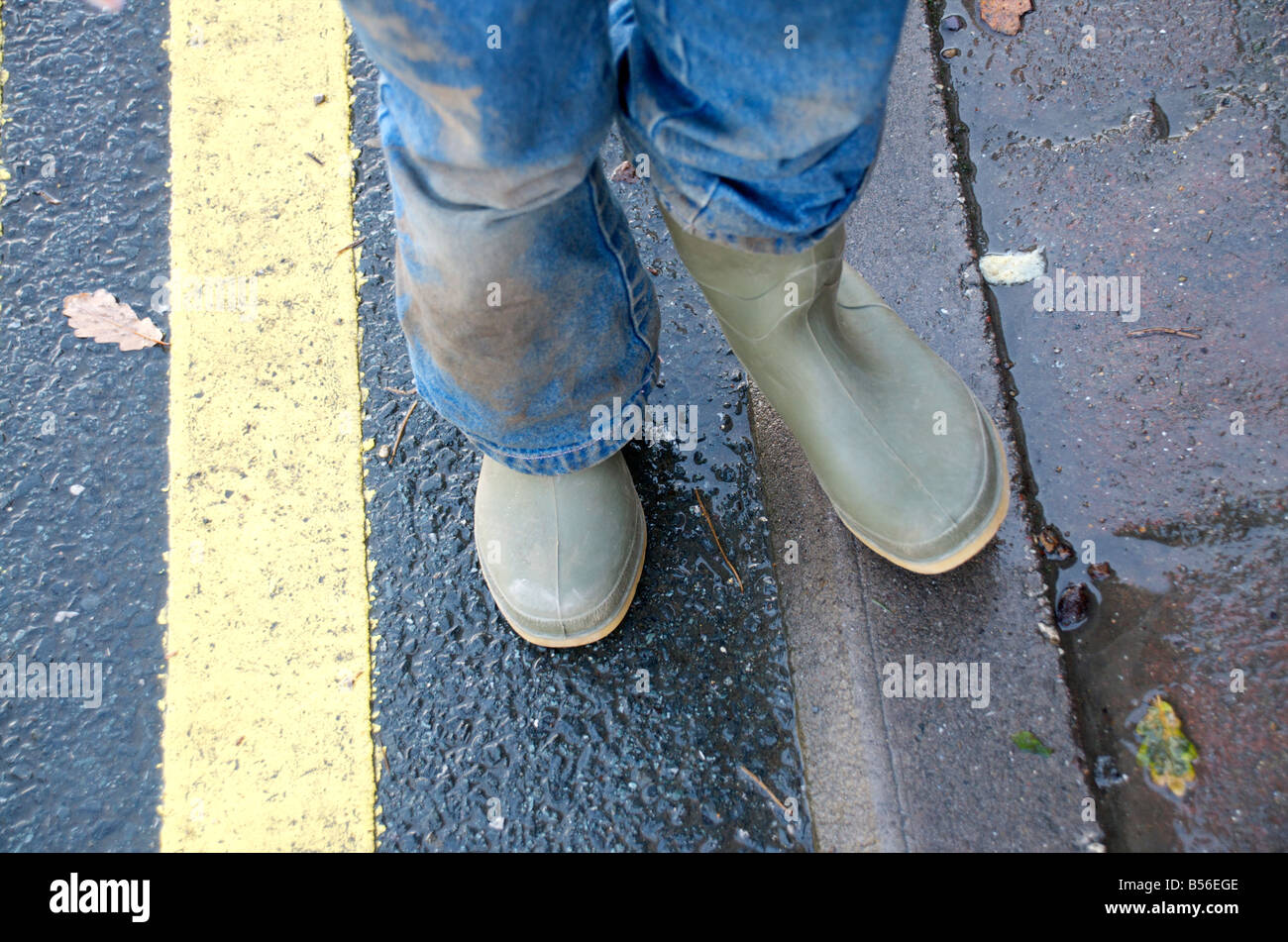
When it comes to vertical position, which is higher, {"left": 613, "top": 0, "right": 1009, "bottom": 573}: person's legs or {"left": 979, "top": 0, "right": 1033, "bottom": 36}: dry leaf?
{"left": 979, "top": 0, "right": 1033, "bottom": 36}: dry leaf

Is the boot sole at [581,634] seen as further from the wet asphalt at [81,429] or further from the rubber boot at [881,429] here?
the wet asphalt at [81,429]

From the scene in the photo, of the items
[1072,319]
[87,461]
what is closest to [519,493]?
[87,461]

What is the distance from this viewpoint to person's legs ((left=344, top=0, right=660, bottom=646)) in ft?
2.90

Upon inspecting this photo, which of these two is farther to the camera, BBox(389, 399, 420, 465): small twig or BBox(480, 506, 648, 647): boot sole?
BBox(389, 399, 420, 465): small twig

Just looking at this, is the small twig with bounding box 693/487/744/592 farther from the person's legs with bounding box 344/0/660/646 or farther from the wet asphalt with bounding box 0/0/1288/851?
the person's legs with bounding box 344/0/660/646

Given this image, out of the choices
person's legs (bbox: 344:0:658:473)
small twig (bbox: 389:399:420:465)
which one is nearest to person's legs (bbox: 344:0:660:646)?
person's legs (bbox: 344:0:658:473)

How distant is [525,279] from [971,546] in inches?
33.7

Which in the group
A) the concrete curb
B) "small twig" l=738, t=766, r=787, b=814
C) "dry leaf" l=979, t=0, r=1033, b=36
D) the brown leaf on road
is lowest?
"small twig" l=738, t=766, r=787, b=814

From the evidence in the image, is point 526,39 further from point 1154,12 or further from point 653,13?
point 1154,12

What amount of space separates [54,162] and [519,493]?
1.50 m

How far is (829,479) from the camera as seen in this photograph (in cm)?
156

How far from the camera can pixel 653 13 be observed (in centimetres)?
94

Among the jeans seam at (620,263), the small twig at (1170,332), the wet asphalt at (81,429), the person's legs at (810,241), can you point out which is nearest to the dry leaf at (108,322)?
the wet asphalt at (81,429)

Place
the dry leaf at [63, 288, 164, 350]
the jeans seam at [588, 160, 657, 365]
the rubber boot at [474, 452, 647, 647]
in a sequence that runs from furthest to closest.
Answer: the dry leaf at [63, 288, 164, 350] < the rubber boot at [474, 452, 647, 647] < the jeans seam at [588, 160, 657, 365]
